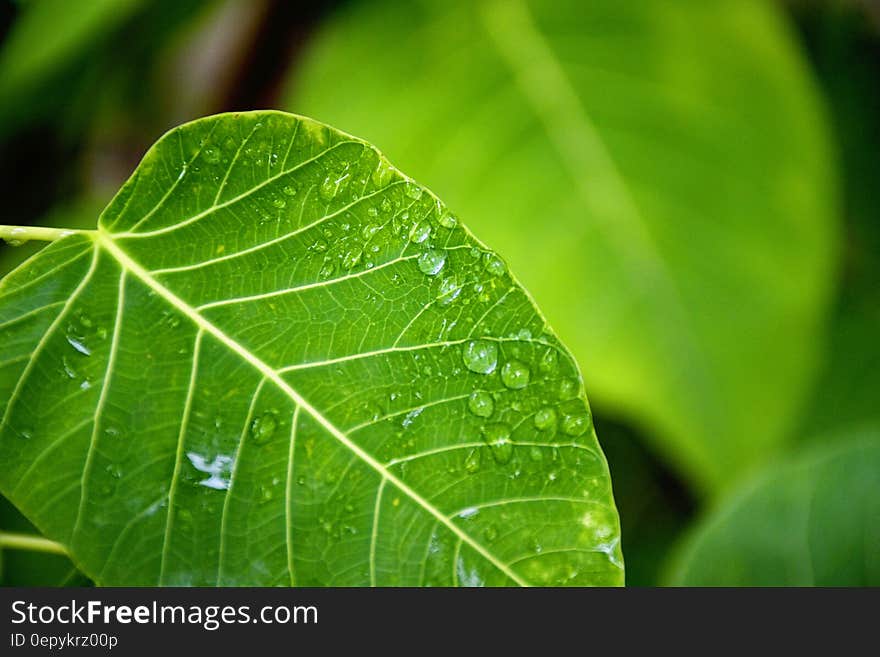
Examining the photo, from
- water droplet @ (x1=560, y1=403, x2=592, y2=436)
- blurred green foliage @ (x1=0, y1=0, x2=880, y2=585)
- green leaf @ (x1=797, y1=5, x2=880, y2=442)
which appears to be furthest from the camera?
green leaf @ (x1=797, y1=5, x2=880, y2=442)

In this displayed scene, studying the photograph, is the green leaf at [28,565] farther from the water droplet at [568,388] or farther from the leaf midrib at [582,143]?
the leaf midrib at [582,143]

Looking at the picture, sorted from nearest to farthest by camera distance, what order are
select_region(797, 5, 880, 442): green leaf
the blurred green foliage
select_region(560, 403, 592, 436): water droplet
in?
select_region(560, 403, 592, 436): water droplet → the blurred green foliage → select_region(797, 5, 880, 442): green leaf

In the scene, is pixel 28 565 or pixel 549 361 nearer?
pixel 549 361

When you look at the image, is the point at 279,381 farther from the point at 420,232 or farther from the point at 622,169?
the point at 622,169

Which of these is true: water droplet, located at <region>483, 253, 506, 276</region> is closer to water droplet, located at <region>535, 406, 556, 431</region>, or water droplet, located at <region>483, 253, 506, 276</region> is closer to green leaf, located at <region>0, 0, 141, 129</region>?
water droplet, located at <region>535, 406, 556, 431</region>

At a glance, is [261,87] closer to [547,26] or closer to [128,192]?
[547,26]

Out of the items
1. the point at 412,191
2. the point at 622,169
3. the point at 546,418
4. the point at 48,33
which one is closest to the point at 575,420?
the point at 546,418

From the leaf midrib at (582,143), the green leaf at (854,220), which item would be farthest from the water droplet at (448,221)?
the green leaf at (854,220)

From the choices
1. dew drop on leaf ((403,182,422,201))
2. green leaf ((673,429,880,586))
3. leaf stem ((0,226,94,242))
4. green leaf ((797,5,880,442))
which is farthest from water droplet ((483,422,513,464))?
green leaf ((797,5,880,442))
